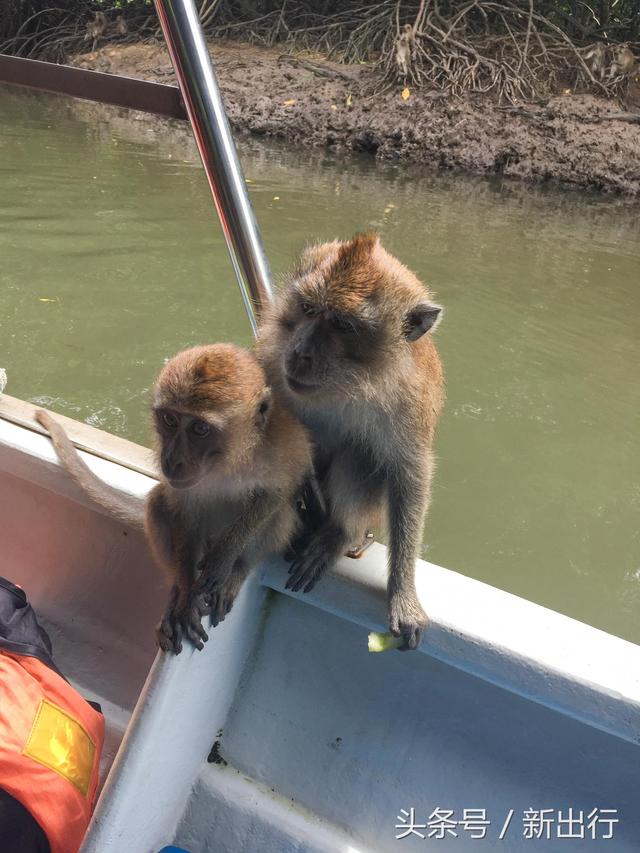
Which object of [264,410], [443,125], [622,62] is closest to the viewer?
[264,410]

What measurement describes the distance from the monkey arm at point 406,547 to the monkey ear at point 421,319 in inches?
16.0

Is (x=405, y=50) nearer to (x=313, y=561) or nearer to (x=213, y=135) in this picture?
(x=213, y=135)

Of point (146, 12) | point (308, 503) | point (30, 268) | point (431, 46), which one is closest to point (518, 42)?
point (431, 46)

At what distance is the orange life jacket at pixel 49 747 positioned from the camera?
1.97 m

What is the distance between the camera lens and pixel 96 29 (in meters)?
18.6

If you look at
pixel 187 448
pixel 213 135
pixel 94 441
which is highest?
pixel 213 135

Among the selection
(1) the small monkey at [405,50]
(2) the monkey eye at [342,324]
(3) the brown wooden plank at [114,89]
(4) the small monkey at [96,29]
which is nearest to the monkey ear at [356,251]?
(2) the monkey eye at [342,324]

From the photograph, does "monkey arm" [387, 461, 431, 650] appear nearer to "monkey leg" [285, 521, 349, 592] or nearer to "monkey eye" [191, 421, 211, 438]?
"monkey leg" [285, 521, 349, 592]

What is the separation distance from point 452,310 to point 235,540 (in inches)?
248

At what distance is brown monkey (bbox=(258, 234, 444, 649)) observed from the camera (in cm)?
228

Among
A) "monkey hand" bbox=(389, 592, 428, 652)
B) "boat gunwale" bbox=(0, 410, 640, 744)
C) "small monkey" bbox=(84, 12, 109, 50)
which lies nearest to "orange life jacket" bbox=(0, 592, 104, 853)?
"boat gunwale" bbox=(0, 410, 640, 744)

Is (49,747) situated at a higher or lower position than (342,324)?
lower

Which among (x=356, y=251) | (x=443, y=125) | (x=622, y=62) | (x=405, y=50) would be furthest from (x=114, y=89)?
(x=622, y=62)

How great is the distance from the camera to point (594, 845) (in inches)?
76.9
